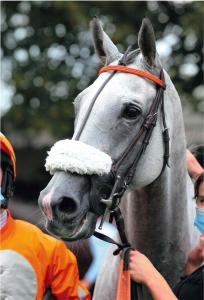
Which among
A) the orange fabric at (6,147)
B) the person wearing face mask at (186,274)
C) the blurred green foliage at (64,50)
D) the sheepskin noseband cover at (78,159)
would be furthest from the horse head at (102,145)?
the blurred green foliage at (64,50)

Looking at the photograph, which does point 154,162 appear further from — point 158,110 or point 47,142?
point 47,142

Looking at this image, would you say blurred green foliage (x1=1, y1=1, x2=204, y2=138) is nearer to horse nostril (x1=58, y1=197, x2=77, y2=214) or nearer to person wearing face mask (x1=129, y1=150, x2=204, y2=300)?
person wearing face mask (x1=129, y1=150, x2=204, y2=300)

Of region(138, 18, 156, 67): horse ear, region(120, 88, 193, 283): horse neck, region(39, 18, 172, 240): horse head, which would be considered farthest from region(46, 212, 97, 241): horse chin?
region(138, 18, 156, 67): horse ear

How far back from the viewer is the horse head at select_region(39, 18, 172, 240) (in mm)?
2553

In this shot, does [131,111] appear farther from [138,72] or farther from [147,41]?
[147,41]

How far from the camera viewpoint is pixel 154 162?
9.50 ft

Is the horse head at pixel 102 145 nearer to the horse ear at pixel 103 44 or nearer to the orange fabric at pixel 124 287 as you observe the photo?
the horse ear at pixel 103 44

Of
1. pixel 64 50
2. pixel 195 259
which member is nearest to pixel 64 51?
pixel 64 50

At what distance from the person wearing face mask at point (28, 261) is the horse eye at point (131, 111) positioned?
0.69m

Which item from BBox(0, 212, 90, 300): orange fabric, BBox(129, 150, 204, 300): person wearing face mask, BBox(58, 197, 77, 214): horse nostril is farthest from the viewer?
BBox(0, 212, 90, 300): orange fabric

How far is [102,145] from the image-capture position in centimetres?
270

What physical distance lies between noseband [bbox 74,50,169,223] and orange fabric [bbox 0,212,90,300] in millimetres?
397

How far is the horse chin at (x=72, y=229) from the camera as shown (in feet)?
8.39

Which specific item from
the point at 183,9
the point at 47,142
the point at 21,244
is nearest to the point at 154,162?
the point at 21,244
